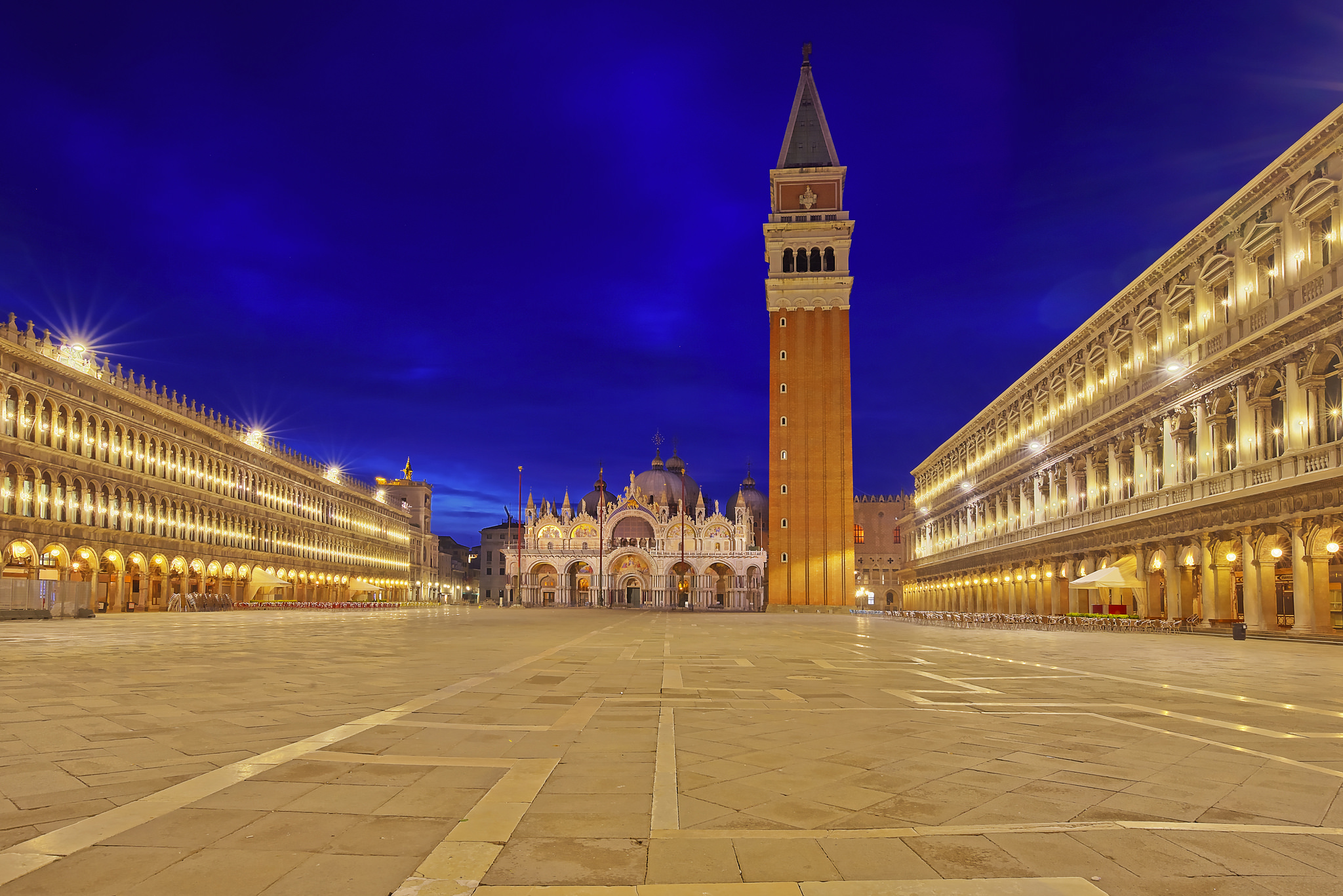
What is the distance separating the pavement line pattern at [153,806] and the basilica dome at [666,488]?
101 meters

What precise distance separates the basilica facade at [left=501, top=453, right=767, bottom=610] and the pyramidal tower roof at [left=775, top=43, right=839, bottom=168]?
133 ft

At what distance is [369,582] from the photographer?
10669cm

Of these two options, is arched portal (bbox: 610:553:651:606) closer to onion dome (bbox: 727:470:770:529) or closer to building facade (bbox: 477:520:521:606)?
onion dome (bbox: 727:470:770:529)

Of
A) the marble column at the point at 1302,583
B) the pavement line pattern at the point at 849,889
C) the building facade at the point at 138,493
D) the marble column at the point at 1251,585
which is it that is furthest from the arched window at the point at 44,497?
the marble column at the point at 1302,583

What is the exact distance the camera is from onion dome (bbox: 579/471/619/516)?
11941cm

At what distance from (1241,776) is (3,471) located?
51.4 metres

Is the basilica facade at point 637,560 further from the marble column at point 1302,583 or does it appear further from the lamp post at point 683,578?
the marble column at point 1302,583

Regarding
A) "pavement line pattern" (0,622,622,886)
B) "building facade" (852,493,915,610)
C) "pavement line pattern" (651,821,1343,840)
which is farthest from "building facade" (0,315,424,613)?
"building facade" (852,493,915,610)

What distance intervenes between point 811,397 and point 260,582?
45.9 m

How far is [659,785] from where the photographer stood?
5730mm

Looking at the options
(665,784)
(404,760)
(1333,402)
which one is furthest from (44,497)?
(1333,402)

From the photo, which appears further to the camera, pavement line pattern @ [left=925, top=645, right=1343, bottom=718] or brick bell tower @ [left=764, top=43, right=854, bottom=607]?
brick bell tower @ [left=764, top=43, right=854, bottom=607]

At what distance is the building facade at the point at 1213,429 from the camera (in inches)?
970

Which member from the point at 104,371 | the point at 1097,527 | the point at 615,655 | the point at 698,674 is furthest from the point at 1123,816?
the point at 104,371
